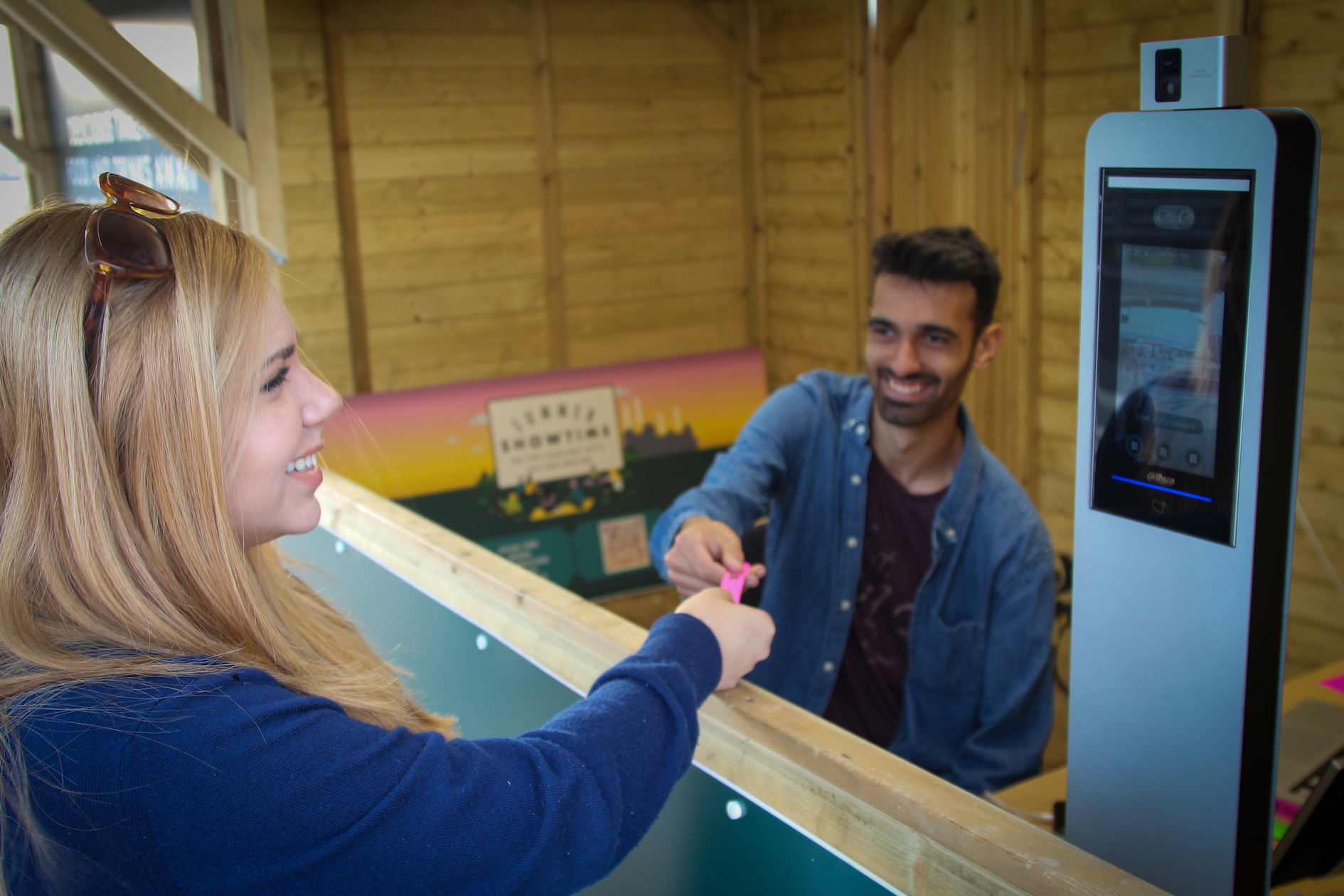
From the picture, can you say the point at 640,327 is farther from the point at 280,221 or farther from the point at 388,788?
the point at 388,788

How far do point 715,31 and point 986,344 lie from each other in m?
3.26

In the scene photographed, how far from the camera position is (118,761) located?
671 millimetres

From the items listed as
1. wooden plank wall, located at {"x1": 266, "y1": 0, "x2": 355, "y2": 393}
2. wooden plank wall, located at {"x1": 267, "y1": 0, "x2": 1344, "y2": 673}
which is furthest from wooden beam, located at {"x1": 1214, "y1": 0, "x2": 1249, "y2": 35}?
wooden plank wall, located at {"x1": 266, "y1": 0, "x2": 355, "y2": 393}

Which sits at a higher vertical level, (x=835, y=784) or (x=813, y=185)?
(x=813, y=185)

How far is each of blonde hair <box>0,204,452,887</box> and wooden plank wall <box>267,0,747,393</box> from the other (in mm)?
3370

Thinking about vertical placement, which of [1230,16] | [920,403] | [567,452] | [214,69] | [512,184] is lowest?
[567,452]

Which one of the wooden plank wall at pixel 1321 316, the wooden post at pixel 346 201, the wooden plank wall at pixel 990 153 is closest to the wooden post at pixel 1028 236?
the wooden plank wall at pixel 990 153

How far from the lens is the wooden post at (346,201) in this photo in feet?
13.5

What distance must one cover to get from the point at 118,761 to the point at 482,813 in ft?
0.74

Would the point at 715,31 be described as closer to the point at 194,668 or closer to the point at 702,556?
the point at 702,556

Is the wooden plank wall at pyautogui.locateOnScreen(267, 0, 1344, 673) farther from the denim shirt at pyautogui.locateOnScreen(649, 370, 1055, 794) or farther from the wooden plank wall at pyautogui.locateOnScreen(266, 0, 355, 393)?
the denim shirt at pyautogui.locateOnScreen(649, 370, 1055, 794)

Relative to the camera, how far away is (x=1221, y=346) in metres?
0.85

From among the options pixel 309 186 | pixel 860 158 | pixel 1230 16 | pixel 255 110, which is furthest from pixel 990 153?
pixel 309 186

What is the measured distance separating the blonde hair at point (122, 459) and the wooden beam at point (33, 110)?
3866 mm
